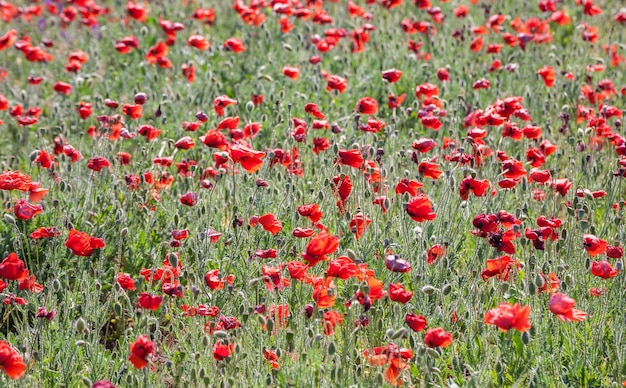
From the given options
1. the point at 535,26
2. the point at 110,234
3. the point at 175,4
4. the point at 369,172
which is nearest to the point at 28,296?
the point at 110,234

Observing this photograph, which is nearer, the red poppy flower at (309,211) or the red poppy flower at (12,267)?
the red poppy flower at (12,267)

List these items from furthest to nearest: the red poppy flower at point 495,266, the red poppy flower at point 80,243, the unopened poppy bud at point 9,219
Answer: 1. the unopened poppy bud at point 9,219
2. the red poppy flower at point 495,266
3. the red poppy flower at point 80,243

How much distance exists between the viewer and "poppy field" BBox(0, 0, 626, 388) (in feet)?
10.3

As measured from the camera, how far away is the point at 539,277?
10.3 ft

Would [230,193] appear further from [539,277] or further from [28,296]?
[539,277]

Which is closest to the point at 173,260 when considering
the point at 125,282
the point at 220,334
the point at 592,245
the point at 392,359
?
the point at 125,282

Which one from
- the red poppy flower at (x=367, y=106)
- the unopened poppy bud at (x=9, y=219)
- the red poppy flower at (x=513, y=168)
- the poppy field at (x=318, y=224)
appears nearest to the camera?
the poppy field at (x=318, y=224)

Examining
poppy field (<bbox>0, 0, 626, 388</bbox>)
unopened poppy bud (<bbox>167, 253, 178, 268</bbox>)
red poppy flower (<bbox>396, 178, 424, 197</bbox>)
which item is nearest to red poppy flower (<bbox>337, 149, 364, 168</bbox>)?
poppy field (<bbox>0, 0, 626, 388</bbox>)

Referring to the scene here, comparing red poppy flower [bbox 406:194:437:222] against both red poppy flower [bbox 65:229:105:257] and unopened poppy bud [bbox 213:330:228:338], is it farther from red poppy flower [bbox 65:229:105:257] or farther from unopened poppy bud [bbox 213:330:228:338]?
red poppy flower [bbox 65:229:105:257]

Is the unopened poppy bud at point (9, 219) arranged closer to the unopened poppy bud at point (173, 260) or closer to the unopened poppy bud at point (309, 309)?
the unopened poppy bud at point (173, 260)

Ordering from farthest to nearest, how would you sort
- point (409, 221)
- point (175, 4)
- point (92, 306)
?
1. point (175, 4)
2. point (409, 221)
3. point (92, 306)

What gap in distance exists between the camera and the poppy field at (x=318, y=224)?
10.3ft

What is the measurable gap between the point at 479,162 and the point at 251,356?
6.74 ft

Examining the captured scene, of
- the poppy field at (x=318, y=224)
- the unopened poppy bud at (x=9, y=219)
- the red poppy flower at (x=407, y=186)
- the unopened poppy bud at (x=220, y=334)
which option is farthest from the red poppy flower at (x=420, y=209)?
the unopened poppy bud at (x=9, y=219)
